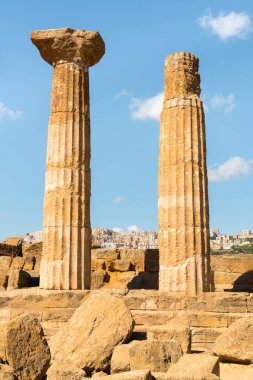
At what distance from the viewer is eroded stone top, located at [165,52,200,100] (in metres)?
14.2

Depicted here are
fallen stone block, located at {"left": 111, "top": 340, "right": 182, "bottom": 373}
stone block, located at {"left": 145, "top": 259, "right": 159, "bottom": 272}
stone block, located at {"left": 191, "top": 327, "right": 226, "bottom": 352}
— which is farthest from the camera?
stone block, located at {"left": 145, "top": 259, "right": 159, "bottom": 272}

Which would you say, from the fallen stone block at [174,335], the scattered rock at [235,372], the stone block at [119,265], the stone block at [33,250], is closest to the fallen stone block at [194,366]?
the scattered rock at [235,372]

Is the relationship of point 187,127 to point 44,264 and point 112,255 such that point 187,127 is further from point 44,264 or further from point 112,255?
point 112,255

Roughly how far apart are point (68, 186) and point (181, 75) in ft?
14.3

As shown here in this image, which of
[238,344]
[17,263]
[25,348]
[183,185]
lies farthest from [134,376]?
[17,263]

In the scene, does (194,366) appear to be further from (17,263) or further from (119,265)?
(17,263)

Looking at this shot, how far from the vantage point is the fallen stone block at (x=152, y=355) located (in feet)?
27.0

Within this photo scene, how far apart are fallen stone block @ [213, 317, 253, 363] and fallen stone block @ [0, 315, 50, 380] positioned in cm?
353

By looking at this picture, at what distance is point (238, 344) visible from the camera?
9.48 meters

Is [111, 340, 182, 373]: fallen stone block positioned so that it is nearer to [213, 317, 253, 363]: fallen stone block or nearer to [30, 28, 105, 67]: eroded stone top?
[213, 317, 253, 363]: fallen stone block

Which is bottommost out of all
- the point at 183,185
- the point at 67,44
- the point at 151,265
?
the point at 151,265

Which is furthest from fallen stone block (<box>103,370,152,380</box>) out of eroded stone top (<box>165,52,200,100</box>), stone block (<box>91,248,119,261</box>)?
stone block (<box>91,248,119,261</box>)

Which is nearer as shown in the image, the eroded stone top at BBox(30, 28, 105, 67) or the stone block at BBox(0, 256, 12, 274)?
the eroded stone top at BBox(30, 28, 105, 67)

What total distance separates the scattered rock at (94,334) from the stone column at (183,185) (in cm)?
344
